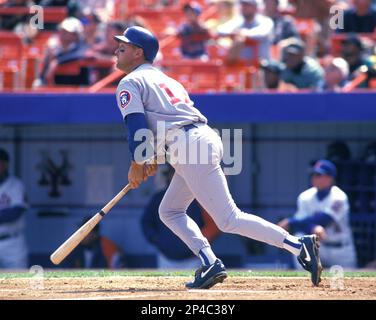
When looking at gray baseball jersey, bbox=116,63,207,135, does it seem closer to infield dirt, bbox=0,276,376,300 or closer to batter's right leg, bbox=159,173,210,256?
batter's right leg, bbox=159,173,210,256

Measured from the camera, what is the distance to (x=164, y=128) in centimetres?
643

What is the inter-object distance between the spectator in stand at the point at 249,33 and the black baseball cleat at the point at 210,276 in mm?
5365

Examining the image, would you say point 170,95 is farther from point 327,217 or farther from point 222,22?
point 222,22

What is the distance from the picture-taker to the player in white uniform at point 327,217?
10.1 metres

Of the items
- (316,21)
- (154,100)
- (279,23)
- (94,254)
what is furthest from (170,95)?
(316,21)

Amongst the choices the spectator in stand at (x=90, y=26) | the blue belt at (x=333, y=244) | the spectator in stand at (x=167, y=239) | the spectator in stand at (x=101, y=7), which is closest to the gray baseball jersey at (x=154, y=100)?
the blue belt at (x=333, y=244)

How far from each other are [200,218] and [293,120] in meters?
1.43

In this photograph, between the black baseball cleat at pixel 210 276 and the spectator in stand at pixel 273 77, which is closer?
the black baseball cleat at pixel 210 276

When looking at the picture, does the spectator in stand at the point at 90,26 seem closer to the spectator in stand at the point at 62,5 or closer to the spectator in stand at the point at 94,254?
the spectator in stand at the point at 62,5
